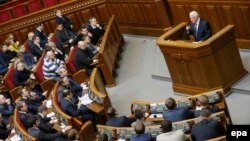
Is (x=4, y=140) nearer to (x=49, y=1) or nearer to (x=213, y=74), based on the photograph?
(x=213, y=74)

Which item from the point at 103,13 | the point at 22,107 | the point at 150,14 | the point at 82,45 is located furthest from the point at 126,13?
the point at 22,107

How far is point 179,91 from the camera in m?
6.45

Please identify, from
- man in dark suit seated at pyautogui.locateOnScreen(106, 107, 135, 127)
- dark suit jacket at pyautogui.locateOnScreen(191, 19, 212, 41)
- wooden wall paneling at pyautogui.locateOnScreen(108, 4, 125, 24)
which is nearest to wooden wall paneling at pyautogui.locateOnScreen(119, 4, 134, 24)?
wooden wall paneling at pyautogui.locateOnScreen(108, 4, 125, 24)

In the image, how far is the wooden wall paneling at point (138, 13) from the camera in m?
9.08

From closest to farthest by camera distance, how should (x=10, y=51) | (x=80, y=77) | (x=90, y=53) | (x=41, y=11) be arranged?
1. (x=80, y=77)
2. (x=90, y=53)
3. (x=10, y=51)
4. (x=41, y=11)

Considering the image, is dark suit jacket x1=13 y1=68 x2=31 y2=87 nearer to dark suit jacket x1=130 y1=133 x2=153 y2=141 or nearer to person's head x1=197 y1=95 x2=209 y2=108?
dark suit jacket x1=130 y1=133 x2=153 y2=141

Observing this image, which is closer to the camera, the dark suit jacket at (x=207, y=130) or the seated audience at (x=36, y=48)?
the dark suit jacket at (x=207, y=130)

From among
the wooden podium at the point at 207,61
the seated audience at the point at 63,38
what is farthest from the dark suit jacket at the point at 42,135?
the seated audience at the point at 63,38

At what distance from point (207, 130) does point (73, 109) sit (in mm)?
2262

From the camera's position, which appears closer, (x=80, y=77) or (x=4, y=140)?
(x=4, y=140)

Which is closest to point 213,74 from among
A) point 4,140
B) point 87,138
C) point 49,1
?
point 87,138

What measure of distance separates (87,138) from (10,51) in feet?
15.1

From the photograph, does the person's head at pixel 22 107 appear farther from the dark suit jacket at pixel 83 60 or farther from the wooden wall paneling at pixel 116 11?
the wooden wall paneling at pixel 116 11

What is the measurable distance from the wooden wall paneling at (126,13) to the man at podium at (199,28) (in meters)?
3.47
